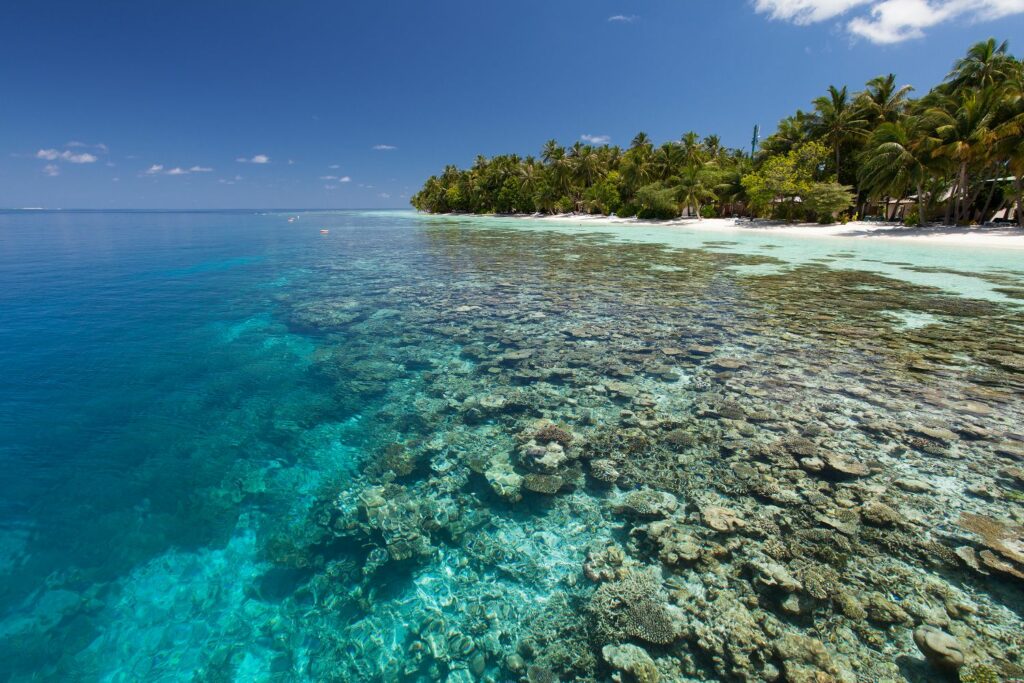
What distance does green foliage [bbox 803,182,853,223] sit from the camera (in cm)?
3838

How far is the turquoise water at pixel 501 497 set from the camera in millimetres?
3441

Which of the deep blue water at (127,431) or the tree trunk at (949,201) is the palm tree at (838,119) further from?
the deep blue water at (127,431)

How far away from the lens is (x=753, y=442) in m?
6.06

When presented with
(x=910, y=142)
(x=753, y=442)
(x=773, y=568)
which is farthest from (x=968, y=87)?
(x=773, y=568)

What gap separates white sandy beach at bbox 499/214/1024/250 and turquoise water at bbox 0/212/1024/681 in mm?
28435

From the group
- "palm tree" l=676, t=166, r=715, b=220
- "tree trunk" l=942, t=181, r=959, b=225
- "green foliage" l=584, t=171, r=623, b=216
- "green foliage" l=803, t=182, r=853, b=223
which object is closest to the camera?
"tree trunk" l=942, t=181, r=959, b=225

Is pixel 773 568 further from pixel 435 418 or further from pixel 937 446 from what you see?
pixel 435 418

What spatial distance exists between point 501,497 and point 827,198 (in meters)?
46.7

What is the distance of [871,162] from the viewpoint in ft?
110

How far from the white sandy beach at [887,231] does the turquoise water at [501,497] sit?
Answer: 93.3 ft

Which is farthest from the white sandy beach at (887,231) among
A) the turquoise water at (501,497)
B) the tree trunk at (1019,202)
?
the turquoise water at (501,497)

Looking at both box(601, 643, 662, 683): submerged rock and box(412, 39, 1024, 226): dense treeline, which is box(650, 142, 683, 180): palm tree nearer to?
box(412, 39, 1024, 226): dense treeline

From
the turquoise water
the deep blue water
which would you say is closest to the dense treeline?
the turquoise water

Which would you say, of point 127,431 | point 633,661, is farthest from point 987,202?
point 127,431
